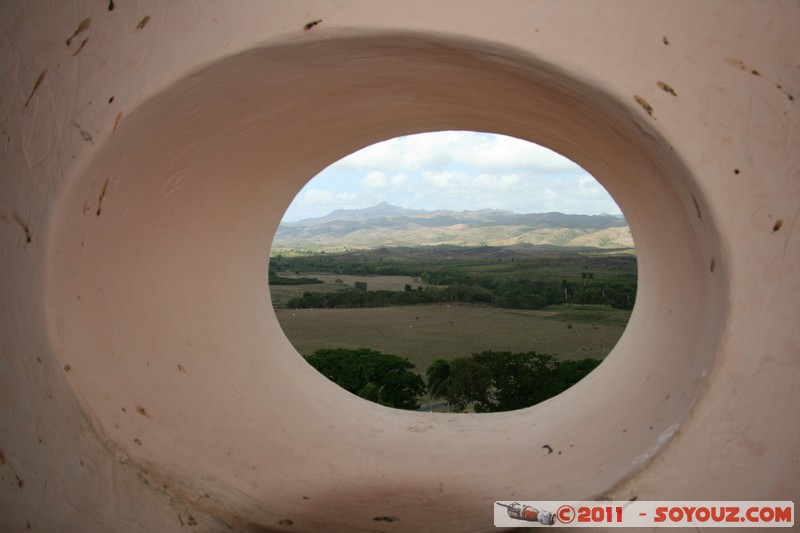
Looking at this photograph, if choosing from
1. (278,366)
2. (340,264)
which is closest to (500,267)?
(340,264)

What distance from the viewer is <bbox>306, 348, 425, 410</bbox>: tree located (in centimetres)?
1391

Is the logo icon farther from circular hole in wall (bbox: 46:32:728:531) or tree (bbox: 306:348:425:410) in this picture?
tree (bbox: 306:348:425:410)

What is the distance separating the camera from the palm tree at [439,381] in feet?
53.0

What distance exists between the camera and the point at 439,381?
16438 millimetres

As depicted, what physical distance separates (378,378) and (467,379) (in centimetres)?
251

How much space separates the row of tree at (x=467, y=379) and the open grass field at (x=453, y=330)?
5818 millimetres

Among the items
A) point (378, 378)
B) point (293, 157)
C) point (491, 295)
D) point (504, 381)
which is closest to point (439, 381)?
point (504, 381)

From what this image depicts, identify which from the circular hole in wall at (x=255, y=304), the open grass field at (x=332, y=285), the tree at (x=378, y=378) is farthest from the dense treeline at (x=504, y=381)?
the open grass field at (x=332, y=285)

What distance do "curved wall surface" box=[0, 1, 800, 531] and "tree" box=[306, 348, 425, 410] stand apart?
10.8 m

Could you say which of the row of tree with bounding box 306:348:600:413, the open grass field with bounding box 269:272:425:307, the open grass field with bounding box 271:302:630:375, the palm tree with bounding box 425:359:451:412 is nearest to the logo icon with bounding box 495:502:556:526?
the row of tree with bounding box 306:348:600:413

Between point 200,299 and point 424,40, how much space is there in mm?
1940

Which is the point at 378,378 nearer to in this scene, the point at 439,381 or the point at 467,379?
the point at 467,379

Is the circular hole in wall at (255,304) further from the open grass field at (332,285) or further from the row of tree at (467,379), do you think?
the open grass field at (332,285)

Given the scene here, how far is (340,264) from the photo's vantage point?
53.1 m
